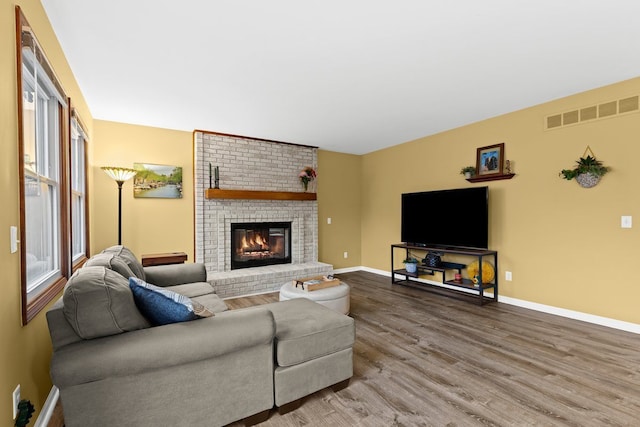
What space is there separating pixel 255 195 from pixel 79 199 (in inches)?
90.5

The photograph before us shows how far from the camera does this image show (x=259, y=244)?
5367 millimetres

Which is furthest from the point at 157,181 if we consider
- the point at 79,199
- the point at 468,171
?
the point at 468,171

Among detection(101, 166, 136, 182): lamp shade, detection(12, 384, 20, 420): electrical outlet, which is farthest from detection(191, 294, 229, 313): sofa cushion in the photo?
detection(101, 166, 136, 182): lamp shade

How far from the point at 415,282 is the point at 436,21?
399 centimetres

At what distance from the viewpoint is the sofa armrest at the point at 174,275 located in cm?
321

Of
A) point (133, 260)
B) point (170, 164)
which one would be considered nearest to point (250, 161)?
point (170, 164)

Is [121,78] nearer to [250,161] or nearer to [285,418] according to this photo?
[250,161]

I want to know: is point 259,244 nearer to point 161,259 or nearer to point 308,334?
point 161,259

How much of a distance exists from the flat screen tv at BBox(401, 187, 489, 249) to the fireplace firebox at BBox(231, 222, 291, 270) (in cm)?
212

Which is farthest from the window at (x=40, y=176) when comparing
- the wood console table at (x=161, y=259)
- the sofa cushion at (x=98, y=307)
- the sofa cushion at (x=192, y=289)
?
the wood console table at (x=161, y=259)

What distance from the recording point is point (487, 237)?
4109 mm

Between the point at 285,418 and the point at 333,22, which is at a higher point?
the point at 333,22

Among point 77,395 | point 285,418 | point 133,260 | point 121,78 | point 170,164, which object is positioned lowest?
point 285,418

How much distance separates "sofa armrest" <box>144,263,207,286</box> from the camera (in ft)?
10.5
